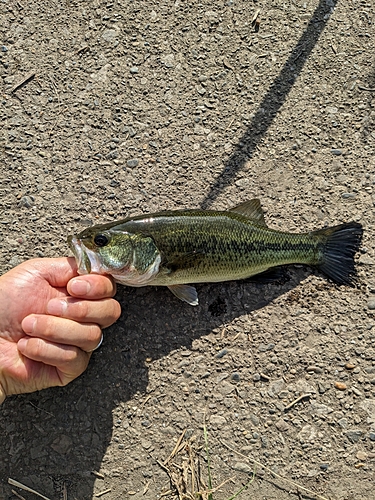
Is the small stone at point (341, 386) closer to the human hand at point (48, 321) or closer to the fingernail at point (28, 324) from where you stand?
the human hand at point (48, 321)

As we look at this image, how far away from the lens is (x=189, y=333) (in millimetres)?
3639

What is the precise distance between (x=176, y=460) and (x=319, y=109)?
3.21m

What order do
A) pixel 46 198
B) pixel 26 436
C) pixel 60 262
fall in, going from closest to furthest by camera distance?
pixel 60 262, pixel 26 436, pixel 46 198

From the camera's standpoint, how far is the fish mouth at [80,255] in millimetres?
3117

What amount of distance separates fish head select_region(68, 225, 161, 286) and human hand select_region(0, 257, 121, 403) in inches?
4.0

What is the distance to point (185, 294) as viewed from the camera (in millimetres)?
3479

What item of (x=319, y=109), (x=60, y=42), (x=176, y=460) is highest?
(x=60, y=42)

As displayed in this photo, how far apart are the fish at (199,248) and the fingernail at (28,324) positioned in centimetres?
47

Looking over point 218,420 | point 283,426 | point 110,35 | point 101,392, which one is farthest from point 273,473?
point 110,35

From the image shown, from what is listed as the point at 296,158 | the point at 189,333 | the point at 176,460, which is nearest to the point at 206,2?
the point at 296,158

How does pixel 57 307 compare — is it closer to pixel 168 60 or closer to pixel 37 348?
pixel 37 348

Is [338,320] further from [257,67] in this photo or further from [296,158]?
[257,67]

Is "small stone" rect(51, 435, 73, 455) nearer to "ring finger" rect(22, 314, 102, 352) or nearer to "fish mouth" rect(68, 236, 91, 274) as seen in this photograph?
"ring finger" rect(22, 314, 102, 352)

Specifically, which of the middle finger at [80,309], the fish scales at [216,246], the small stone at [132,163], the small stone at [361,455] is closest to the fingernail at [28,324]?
the middle finger at [80,309]
